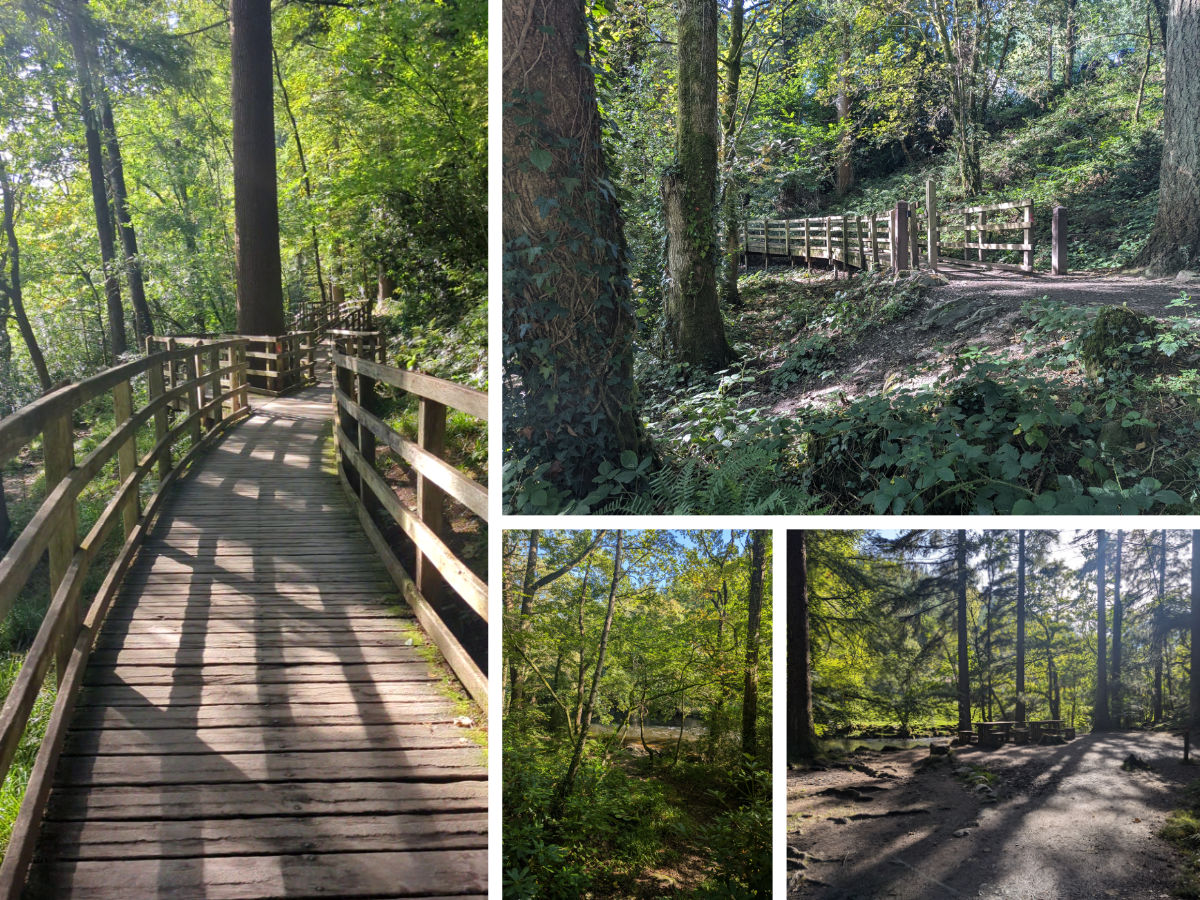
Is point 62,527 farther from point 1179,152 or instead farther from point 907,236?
point 1179,152

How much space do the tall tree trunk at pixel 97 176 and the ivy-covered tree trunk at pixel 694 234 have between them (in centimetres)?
1035

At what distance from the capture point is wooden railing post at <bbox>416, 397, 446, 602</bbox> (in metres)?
3.54

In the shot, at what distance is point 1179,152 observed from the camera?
2.10 m

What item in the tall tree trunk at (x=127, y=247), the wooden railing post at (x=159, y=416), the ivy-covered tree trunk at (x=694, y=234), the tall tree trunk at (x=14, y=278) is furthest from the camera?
the tall tree trunk at (x=127, y=247)

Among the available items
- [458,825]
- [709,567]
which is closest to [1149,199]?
[709,567]

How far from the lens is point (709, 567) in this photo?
7.38 ft

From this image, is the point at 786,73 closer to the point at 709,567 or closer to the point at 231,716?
the point at 709,567

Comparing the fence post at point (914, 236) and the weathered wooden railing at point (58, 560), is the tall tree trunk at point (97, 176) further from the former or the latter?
the fence post at point (914, 236)

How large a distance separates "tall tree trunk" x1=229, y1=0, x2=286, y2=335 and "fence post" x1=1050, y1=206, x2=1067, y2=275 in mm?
12319

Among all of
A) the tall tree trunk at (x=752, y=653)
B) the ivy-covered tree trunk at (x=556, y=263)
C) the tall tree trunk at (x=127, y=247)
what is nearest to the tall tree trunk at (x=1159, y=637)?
the tall tree trunk at (x=752, y=653)

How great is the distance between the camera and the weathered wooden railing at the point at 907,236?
2180 millimetres

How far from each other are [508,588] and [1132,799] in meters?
1.62

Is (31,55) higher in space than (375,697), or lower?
higher

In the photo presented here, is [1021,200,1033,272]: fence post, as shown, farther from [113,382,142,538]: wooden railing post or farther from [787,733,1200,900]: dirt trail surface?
[113,382,142,538]: wooden railing post
